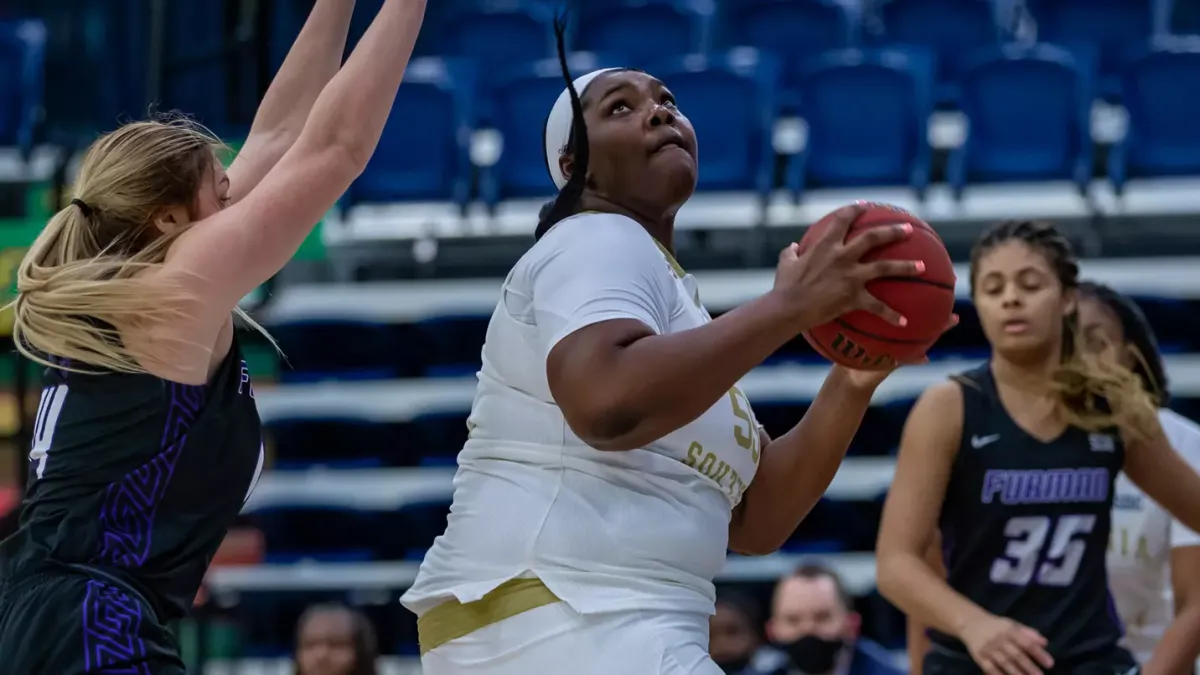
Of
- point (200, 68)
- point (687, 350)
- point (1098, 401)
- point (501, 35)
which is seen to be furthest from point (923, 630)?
point (200, 68)

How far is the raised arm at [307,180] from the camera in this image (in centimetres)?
259

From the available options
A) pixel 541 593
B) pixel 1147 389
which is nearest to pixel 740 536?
pixel 541 593

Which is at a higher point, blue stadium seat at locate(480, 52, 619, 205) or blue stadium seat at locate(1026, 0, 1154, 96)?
blue stadium seat at locate(1026, 0, 1154, 96)

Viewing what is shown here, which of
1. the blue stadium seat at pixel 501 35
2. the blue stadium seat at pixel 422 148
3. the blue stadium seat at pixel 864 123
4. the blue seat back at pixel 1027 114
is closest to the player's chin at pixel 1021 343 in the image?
the blue stadium seat at pixel 864 123

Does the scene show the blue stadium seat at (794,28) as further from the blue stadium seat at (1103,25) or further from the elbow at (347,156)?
the elbow at (347,156)

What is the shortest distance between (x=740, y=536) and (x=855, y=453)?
478 centimetres

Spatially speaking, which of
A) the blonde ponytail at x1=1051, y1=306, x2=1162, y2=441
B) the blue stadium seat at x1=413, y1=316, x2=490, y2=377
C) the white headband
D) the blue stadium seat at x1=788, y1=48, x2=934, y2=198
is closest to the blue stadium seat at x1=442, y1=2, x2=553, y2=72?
the blue stadium seat at x1=788, y1=48, x2=934, y2=198

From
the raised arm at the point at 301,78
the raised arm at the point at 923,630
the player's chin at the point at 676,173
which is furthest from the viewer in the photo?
the raised arm at the point at 923,630

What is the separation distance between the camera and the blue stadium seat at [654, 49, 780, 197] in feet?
26.8

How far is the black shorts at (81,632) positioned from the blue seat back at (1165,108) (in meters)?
6.65

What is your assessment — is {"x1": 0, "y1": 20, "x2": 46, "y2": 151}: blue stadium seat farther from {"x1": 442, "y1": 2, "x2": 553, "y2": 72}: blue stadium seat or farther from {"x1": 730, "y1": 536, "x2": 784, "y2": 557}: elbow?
{"x1": 730, "y1": 536, "x2": 784, "y2": 557}: elbow

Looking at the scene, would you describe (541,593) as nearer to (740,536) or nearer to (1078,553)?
(740,536)

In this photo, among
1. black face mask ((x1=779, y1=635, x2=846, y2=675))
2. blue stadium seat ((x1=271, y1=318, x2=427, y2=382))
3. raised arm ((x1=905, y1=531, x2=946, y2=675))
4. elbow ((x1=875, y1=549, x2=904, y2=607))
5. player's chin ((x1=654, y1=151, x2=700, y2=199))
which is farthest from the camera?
blue stadium seat ((x1=271, y1=318, x2=427, y2=382))

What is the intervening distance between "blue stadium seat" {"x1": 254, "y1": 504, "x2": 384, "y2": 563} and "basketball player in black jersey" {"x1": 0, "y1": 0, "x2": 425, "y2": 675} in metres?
5.11
